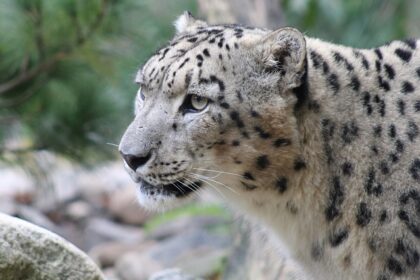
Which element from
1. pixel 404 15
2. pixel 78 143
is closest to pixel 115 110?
pixel 78 143

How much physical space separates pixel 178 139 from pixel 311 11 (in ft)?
25.2

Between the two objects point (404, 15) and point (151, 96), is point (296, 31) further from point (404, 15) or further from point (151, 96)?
point (404, 15)

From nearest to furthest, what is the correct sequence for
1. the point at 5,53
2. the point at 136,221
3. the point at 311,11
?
1. the point at 5,53
2. the point at 311,11
3. the point at 136,221

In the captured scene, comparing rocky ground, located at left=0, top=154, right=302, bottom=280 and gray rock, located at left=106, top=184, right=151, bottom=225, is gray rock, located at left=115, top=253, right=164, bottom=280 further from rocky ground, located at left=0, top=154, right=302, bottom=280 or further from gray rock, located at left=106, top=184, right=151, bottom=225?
gray rock, located at left=106, top=184, right=151, bottom=225

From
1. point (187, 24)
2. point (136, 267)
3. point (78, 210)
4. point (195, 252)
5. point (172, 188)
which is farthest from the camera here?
point (78, 210)

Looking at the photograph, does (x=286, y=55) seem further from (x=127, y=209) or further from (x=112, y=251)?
(x=127, y=209)

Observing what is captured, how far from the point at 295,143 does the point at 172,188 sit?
2.27ft

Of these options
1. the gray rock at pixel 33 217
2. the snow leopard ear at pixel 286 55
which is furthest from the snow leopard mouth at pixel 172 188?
the gray rock at pixel 33 217

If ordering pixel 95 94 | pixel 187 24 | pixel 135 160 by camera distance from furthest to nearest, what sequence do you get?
pixel 95 94 < pixel 187 24 < pixel 135 160

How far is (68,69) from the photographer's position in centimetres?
820

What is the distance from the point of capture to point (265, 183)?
15.6 ft

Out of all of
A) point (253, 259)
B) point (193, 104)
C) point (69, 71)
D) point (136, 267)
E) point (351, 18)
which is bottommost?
point (253, 259)

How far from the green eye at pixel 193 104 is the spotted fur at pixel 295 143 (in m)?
0.02

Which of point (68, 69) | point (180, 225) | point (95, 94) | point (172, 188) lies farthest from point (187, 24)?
point (180, 225)
